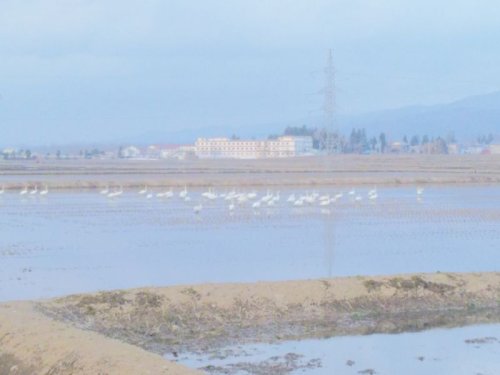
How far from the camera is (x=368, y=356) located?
1164cm

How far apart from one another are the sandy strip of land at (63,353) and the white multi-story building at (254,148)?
119 metres

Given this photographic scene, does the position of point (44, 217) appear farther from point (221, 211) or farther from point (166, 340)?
point (166, 340)

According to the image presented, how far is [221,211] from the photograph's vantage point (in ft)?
112

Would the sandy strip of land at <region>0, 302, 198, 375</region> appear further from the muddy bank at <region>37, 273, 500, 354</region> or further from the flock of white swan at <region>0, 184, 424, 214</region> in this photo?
the flock of white swan at <region>0, 184, 424, 214</region>

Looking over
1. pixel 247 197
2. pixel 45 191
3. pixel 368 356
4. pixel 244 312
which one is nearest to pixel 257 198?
pixel 247 197

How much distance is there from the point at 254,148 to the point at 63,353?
14014 centimetres

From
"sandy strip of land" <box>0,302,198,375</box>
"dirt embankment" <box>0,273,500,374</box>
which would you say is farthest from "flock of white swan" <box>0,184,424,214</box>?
"sandy strip of land" <box>0,302,198,375</box>

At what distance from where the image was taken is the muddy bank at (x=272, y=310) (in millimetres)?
13031

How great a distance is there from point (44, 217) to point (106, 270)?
43.2ft

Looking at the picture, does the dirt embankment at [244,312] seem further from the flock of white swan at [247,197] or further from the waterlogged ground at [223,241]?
the flock of white swan at [247,197]

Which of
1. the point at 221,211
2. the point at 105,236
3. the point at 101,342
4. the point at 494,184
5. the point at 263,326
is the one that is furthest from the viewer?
the point at 494,184

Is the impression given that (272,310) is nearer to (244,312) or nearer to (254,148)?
(244,312)

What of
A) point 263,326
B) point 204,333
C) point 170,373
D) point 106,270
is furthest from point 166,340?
point 106,270

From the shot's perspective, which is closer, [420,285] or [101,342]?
[101,342]
